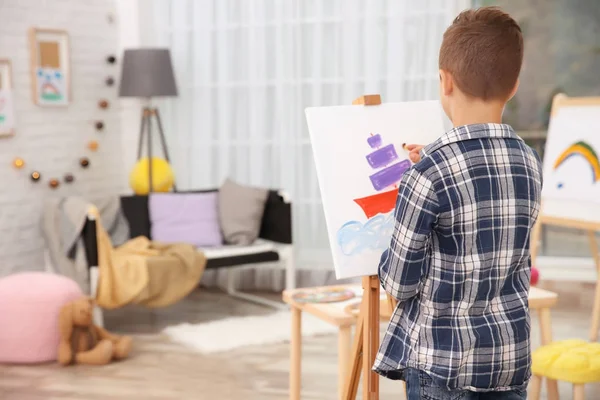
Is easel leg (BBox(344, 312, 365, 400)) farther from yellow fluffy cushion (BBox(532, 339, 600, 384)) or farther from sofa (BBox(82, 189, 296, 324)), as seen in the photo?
sofa (BBox(82, 189, 296, 324))

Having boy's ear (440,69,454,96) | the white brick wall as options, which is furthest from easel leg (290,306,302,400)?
the white brick wall

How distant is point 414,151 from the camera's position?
207 centimetres

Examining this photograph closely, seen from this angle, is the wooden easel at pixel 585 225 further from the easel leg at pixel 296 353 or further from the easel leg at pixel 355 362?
the easel leg at pixel 355 362

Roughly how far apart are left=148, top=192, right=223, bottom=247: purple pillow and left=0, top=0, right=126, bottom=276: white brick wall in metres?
0.59

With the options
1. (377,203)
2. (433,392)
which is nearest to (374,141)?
(377,203)

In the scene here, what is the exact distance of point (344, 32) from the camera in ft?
16.7

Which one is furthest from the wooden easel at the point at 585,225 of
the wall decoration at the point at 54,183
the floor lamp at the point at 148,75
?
the wall decoration at the point at 54,183

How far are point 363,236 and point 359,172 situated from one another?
16cm

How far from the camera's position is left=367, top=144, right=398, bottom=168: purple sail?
2207mm

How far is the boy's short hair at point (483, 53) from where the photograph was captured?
5.16 feet

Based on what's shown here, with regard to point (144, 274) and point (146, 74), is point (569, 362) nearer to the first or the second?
point (144, 274)

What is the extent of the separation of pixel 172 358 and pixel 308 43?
212cm

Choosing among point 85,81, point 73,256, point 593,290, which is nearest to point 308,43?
point 85,81

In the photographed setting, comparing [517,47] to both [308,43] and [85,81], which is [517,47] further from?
[85,81]
